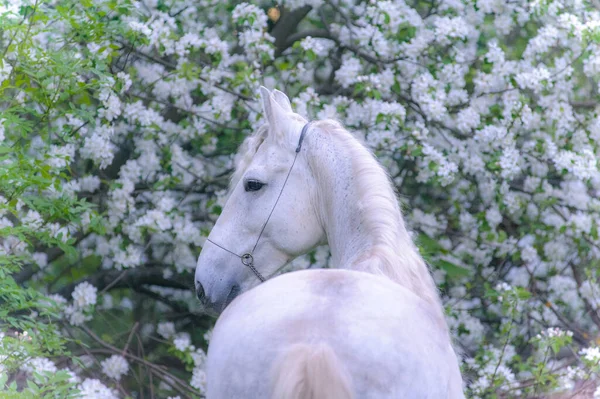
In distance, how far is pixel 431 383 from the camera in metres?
1.75

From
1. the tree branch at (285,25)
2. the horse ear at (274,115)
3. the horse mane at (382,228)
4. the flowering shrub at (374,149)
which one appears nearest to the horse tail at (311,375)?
the horse mane at (382,228)

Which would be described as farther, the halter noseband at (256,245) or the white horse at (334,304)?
the halter noseband at (256,245)

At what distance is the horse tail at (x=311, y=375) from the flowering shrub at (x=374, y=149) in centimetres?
239

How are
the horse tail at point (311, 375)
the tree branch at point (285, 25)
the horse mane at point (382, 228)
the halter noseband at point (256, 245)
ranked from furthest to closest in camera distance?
1. the tree branch at point (285, 25)
2. the halter noseband at point (256, 245)
3. the horse mane at point (382, 228)
4. the horse tail at point (311, 375)

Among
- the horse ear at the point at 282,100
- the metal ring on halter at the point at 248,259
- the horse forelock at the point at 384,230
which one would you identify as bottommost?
the metal ring on halter at the point at 248,259

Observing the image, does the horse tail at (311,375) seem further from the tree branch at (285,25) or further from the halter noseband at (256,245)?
the tree branch at (285,25)

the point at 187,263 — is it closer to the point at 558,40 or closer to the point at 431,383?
the point at 558,40

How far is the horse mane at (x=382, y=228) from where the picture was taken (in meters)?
2.15

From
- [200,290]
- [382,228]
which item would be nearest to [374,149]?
[200,290]

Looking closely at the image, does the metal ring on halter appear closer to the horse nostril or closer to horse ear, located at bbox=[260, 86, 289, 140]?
the horse nostril

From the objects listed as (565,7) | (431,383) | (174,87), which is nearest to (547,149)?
(565,7)

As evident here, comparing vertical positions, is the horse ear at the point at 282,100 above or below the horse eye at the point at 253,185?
above

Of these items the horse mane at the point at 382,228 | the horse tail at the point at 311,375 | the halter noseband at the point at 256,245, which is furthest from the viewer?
the halter noseband at the point at 256,245

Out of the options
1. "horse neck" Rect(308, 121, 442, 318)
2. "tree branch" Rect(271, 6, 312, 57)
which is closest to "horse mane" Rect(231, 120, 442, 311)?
"horse neck" Rect(308, 121, 442, 318)
